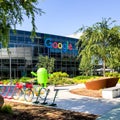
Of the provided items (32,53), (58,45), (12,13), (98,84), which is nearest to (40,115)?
(12,13)

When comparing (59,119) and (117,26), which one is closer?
(59,119)

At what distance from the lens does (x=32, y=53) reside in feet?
166

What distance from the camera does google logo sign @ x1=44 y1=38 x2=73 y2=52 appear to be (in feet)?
175

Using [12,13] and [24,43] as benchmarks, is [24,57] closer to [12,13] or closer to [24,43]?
[24,43]

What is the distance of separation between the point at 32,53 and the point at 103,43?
26.7 m

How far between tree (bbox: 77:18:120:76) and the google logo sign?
27642 millimetres

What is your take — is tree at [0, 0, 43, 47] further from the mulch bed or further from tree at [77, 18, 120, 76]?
tree at [77, 18, 120, 76]

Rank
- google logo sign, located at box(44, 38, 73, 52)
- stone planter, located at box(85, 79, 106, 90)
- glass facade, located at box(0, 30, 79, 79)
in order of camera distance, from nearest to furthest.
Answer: stone planter, located at box(85, 79, 106, 90) < glass facade, located at box(0, 30, 79, 79) < google logo sign, located at box(44, 38, 73, 52)

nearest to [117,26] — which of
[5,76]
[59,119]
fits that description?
[59,119]

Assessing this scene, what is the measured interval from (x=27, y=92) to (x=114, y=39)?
10.8m

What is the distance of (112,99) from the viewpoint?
17.3 meters

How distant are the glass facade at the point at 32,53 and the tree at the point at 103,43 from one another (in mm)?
19582

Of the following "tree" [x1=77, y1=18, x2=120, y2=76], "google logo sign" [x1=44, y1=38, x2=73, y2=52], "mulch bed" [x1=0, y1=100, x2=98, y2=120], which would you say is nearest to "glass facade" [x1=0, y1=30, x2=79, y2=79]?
"google logo sign" [x1=44, y1=38, x2=73, y2=52]

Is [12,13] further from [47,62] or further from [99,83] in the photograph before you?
[47,62]
